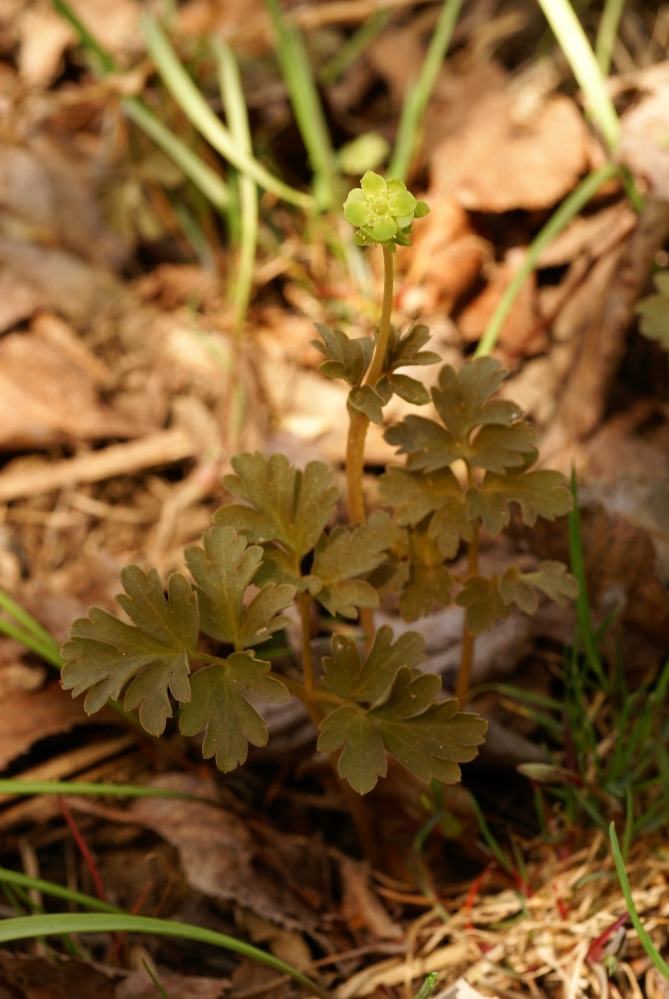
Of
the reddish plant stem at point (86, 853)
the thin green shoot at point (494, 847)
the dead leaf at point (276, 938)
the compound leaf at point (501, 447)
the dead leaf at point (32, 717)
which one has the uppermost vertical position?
the compound leaf at point (501, 447)

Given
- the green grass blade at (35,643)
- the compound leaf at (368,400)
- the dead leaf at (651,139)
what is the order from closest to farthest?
1. the compound leaf at (368,400)
2. the green grass blade at (35,643)
3. the dead leaf at (651,139)

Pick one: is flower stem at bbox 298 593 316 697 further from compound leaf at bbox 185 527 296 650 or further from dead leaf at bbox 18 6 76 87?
dead leaf at bbox 18 6 76 87

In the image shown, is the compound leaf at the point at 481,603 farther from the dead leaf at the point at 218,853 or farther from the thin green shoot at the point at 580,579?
the dead leaf at the point at 218,853

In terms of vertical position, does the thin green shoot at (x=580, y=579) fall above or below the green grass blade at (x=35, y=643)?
below

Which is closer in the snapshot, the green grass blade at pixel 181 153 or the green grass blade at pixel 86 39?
the green grass blade at pixel 86 39

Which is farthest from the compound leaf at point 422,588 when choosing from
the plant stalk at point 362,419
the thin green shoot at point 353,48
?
the thin green shoot at point 353,48

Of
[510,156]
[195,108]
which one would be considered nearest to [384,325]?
[195,108]
